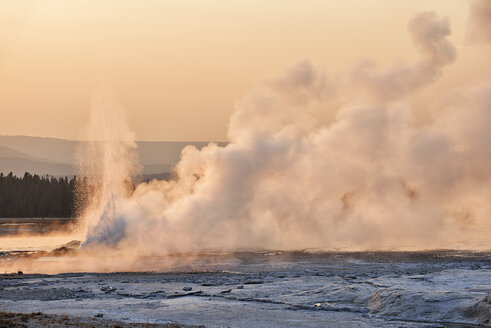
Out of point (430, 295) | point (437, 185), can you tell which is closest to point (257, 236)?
point (437, 185)

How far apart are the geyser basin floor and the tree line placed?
11613 centimetres

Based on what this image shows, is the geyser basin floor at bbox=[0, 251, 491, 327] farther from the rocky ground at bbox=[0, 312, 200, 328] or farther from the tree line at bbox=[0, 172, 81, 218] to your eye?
the tree line at bbox=[0, 172, 81, 218]

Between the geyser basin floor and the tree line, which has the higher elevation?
the tree line

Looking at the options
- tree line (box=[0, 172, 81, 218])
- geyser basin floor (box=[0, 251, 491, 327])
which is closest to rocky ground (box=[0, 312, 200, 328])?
geyser basin floor (box=[0, 251, 491, 327])

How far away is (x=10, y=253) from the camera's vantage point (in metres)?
61.0

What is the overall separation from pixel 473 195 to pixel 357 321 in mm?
77471

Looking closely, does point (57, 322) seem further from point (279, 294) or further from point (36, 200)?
point (36, 200)

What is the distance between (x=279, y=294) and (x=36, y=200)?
136 m

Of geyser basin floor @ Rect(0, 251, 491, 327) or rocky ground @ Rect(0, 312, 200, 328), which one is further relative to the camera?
geyser basin floor @ Rect(0, 251, 491, 327)

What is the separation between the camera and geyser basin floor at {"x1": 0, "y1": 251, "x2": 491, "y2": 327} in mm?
28875

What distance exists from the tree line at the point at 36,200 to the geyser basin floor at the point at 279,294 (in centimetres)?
11613

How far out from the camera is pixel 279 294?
35.1 m

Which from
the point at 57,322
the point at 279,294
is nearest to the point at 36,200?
the point at 279,294

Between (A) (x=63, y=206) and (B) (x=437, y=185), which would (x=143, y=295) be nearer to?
(B) (x=437, y=185)
